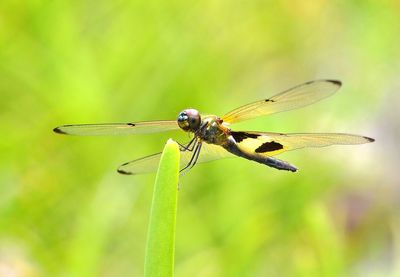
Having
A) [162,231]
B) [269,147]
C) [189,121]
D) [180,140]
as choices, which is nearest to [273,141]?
[269,147]

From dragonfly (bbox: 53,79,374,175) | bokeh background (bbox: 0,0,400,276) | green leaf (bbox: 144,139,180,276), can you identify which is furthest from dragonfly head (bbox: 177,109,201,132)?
green leaf (bbox: 144,139,180,276)

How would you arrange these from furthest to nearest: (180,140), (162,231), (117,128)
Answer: (180,140)
(117,128)
(162,231)

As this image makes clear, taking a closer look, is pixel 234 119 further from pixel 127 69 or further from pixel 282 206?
pixel 127 69

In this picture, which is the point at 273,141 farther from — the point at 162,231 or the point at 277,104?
the point at 162,231

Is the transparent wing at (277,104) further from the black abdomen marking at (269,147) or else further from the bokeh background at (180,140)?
the bokeh background at (180,140)

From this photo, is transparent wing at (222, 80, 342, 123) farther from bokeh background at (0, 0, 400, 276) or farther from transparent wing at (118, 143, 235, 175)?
bokeh background at (0, 0, 400, 276)

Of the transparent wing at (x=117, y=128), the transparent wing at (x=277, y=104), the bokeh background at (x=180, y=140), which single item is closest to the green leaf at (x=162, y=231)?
the transparent wing at (x=117, y=128)
